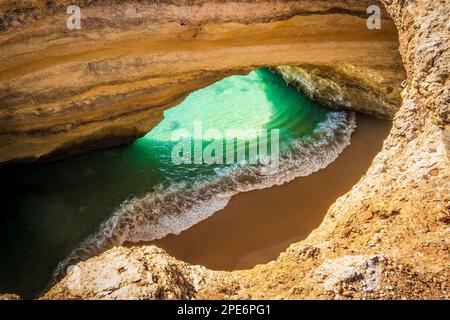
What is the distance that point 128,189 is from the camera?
6.17 m

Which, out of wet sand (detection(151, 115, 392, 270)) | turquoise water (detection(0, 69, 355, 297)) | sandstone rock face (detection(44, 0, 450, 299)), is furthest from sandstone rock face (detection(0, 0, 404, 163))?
sandstone rock face (detection(44, 0, 450, 299))

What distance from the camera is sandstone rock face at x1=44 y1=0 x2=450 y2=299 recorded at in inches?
72.6

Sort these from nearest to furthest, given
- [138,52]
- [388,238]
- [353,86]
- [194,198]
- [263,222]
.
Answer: [388,238] < [138,52] < [263,222] < [194,198] < [353,86]

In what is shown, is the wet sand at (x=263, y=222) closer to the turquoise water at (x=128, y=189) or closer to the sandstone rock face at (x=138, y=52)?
the turquoise water at (x=128, y=189)

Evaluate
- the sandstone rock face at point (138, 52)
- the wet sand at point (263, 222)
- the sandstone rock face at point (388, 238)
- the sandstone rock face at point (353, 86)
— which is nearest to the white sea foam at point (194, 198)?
the wet sand at point (263, 222)

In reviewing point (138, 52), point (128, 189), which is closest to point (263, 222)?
point (128, 189)

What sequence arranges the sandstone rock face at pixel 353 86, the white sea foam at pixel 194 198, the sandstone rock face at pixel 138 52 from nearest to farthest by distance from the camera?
the sandstone rock face at pixel 138 52 < the white sea foam at pixel 194 198 < the sandstone rock face at pixel 353 86

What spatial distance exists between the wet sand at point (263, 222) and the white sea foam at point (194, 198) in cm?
17

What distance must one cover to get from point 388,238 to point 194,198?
4.07m

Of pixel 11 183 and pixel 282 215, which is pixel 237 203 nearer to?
pixel 282 215

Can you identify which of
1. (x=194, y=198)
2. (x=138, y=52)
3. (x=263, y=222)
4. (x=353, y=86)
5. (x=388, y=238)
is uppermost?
(x=138, y=52)

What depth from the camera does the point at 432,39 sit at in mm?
2799

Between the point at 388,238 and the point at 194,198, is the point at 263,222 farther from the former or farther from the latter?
the point at 388,238

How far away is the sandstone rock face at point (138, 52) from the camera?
4.29 m
